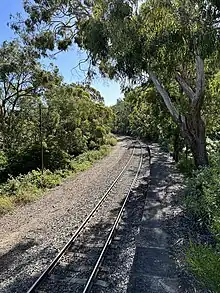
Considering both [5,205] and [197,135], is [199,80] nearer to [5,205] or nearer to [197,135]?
[197,135]

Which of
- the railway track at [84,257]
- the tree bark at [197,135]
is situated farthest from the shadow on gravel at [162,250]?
the tree bark at [197,135]

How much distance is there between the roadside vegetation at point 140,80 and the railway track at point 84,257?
2160mm

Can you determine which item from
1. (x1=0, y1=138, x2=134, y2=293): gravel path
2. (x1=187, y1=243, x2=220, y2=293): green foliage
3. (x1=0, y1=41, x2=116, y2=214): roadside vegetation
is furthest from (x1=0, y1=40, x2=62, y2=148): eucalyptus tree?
(x1=187, y1=243, x2=220, y2=293): green foliage

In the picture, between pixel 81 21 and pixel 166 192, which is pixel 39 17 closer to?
pixel 81 21

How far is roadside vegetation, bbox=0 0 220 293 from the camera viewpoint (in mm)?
10062

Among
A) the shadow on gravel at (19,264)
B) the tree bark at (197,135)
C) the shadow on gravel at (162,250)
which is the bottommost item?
the shadow on gravel at (162,250)

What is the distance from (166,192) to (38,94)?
16.3 meters

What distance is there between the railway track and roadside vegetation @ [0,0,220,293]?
7.09 feet

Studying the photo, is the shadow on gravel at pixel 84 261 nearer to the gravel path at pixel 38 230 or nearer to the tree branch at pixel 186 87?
the gravel path at pixel 38 230

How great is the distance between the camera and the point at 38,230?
35.3ft

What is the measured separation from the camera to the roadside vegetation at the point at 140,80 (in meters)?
10.1

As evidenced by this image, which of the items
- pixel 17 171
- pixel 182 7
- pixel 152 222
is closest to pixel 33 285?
pixel 152 222

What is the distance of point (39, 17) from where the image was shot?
50.9ft

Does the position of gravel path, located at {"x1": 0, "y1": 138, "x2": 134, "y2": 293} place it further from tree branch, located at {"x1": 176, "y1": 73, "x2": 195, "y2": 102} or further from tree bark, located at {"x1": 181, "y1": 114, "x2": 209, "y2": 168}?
tree branch, located at {"x1": 176, "y1": 73, "x2": 195, "y2": 102}
